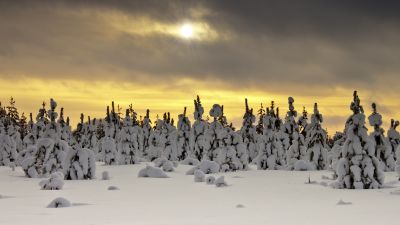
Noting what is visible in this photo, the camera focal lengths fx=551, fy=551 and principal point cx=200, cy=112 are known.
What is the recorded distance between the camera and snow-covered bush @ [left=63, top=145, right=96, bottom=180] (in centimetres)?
2714

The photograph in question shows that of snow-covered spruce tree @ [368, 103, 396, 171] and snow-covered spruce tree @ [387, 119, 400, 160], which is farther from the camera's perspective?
snow-covered spruce tree @ [387, 119, 400, 160]

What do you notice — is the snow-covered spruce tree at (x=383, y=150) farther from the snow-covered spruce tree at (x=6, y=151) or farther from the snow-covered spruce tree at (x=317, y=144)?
the snow-covered spruce tree at (x=6, y=151)

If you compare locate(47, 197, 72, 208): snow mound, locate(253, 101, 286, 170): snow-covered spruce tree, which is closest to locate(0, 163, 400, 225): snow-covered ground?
locate(47, 197, 72, 208): snow mound

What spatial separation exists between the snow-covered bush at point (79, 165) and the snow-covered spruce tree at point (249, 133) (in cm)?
2679

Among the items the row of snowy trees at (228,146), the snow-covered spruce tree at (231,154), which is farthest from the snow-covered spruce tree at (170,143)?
the snow-covered spruce tree at (231,154)

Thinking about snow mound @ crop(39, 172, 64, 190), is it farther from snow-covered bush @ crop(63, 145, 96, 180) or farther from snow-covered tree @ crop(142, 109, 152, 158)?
snow-covered tree @ crop(142, 109, 152, 158)

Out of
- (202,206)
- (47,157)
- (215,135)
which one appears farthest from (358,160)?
(215,135)

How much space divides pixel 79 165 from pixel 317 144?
816 inches

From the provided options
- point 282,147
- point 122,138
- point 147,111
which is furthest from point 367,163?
point 147,111

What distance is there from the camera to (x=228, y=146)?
122 feet

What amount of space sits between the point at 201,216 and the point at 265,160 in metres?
28.6

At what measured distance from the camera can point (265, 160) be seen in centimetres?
4009

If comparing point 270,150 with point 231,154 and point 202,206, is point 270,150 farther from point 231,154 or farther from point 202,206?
point 202,206

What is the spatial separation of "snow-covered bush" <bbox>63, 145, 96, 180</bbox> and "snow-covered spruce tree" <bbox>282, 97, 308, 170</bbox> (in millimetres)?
15395
